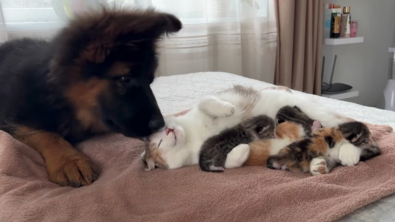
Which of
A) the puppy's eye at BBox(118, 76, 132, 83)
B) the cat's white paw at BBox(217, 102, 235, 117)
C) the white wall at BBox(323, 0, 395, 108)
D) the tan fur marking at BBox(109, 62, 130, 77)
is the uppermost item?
the tan fur marking at BBox(109, 62, 130, 77)

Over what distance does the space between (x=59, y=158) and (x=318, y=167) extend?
69 centimetres

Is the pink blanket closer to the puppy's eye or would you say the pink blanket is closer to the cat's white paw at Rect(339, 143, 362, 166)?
the cat's white paw at Rect(339, 143, 362, 166)

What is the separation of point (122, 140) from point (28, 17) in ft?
Answer: 4.11

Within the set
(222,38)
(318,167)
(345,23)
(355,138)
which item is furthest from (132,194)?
(345,23)

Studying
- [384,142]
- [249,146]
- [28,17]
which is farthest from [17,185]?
[28,17]

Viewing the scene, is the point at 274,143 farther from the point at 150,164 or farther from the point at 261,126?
the point at 150,164

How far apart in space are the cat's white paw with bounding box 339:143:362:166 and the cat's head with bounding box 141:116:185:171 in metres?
0.44

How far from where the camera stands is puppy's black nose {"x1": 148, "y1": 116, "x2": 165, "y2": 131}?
0.99 meters

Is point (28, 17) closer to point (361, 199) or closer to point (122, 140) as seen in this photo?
point (122, 140)

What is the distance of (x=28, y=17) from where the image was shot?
202 cm

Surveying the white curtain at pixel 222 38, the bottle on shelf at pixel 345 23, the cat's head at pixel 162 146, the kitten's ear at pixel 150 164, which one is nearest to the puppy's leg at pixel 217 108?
the cat's head at pixel 162 146

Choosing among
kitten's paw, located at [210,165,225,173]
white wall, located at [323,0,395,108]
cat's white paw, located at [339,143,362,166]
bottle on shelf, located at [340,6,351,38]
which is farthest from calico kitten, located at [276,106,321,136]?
white wall, located at [323,0,395,108]

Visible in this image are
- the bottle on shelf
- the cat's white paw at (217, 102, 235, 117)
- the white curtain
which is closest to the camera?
the cat's white paw at (217, 102, 235, 117)

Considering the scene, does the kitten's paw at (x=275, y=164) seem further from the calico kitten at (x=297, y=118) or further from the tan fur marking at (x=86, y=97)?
the tan fur marking at (x=86, y=97)
